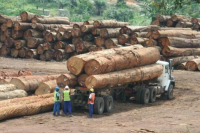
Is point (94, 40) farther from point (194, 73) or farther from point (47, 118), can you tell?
point (47, 118)

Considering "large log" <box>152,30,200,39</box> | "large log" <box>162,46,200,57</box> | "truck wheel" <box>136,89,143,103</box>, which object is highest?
"large log" <box>152,30,200,39</box>

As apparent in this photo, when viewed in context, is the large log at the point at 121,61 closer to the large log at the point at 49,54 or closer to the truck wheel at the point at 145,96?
the truck wheel at the point at 145,96

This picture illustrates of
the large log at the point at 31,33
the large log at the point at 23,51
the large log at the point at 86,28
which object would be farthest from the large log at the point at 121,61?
the large log at the point at 23,51

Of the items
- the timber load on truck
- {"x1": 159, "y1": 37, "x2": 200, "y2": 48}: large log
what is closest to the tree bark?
{"x1": 159, "y1": 37, "x2": 200, "y2": 48}: large log

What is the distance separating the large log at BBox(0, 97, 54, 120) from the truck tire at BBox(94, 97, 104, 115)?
2292mm

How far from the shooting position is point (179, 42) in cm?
→ 4069

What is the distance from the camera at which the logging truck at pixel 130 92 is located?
22.3m

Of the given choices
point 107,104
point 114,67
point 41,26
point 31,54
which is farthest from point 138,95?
point 41,26

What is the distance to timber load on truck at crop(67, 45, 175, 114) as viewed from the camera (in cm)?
2234

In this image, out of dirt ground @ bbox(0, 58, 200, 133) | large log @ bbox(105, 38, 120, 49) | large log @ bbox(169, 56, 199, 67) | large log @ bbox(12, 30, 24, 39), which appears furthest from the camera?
large log @ bbox(12, 30, 24, 39)

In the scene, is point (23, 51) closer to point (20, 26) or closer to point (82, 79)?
point (20, 26)

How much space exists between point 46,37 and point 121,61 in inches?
810

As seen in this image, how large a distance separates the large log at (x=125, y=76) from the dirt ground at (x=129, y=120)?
1473mm

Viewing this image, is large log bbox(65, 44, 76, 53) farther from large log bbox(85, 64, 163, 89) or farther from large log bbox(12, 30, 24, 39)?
large log bbox(85, 64, 163, 89)
